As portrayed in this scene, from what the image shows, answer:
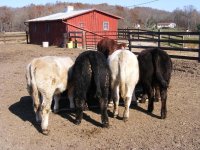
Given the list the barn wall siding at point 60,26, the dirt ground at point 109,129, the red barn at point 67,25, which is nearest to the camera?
the dirt ground at point 109,129

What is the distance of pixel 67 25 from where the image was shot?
94.0 ft

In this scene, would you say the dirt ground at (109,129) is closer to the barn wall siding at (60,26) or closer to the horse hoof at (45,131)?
the horse hoof at (45,131)

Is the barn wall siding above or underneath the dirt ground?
above

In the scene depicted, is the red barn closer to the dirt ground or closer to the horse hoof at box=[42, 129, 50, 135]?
the dirt ground

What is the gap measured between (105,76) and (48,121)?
58.0 inches

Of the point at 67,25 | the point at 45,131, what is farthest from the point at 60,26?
the point at 45,131

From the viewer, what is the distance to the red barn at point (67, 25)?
29188 millimetres

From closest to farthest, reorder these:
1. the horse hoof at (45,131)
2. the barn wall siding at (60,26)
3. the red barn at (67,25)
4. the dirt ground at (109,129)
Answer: the dirt ground at (109,129)
the horse hoof at (45,131)
the red barn at (67,25)
the barn wall siding at (60,26)

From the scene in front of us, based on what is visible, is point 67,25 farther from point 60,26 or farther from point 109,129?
point 109,129

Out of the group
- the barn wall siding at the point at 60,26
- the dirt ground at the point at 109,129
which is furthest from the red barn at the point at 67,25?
the dirt ground at the point at 109,129

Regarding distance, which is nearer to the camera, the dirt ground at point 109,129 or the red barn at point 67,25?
the dirt ground at point 109,129

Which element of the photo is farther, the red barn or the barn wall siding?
the barn wall siding

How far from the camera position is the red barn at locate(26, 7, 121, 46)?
2919cm

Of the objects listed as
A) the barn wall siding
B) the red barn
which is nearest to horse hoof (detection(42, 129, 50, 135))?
the red barn
